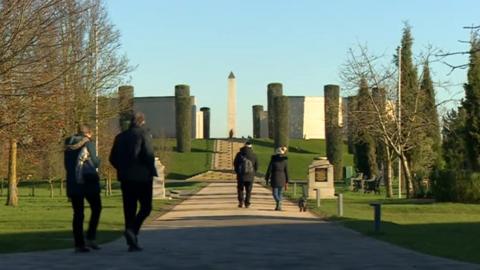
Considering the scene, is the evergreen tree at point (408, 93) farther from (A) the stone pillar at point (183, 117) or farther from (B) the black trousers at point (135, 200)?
(A) the stone pillar at point (183, 117)

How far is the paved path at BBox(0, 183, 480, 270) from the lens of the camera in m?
10.3

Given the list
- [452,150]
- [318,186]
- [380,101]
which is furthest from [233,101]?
[318,186]

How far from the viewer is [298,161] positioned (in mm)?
80500

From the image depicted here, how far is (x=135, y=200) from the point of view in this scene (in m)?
11.9

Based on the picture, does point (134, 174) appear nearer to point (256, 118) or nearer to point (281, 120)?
point (281, 120)

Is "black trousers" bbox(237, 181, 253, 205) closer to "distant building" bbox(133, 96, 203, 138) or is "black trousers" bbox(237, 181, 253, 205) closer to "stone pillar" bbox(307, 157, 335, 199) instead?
"stone pillar" bbox(307, 157, 335, 199)

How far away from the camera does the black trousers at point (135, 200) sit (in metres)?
11.7

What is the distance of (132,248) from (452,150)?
3765cm

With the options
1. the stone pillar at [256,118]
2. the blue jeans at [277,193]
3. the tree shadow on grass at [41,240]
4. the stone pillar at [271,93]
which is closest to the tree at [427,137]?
the blue jeans at [277,193]

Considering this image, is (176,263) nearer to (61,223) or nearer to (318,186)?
(61,223)

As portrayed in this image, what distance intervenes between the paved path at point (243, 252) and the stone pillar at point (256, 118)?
3365 inches

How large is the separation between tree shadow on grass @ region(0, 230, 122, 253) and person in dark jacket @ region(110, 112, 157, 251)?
1.32 metres

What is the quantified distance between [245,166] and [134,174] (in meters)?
12.8

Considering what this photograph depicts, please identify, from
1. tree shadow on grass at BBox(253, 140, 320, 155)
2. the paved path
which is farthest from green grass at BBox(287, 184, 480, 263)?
tree shadow on grass at BBox(253, 140, 320, 155)
